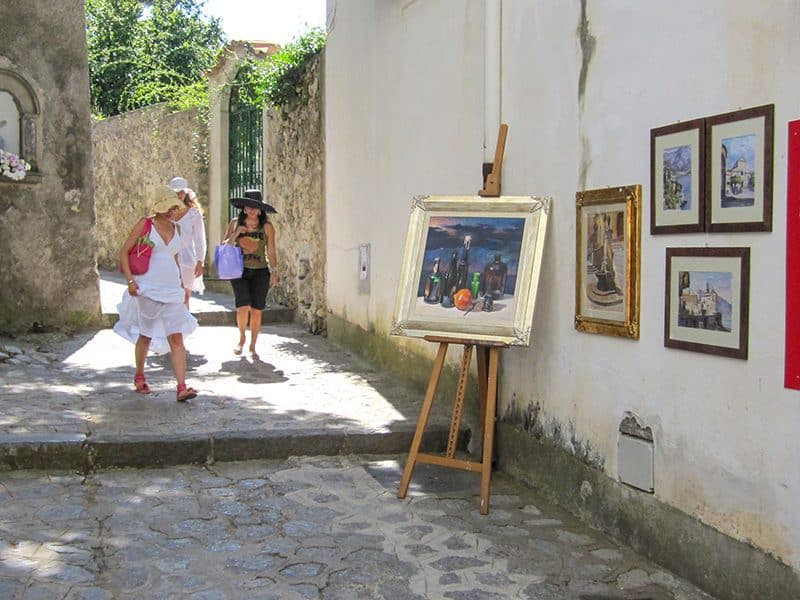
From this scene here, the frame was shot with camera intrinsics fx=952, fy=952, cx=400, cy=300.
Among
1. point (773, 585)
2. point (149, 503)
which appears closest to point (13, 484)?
point (149, 503)

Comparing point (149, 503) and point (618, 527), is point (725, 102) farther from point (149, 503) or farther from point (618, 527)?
point (149, 503)

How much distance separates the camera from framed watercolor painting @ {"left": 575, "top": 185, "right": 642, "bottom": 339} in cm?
402

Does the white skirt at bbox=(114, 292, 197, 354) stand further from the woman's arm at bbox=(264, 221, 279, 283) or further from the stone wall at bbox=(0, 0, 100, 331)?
the stone wall at bbox=(0, 0, 100, 331)

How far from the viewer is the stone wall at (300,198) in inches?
414

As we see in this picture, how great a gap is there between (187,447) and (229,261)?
3267 millimetres

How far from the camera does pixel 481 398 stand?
5195mm

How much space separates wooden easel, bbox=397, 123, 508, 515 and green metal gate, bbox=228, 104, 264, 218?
8282 mm

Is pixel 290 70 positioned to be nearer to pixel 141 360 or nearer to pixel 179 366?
pixel 141 360

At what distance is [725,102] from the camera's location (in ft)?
11.3

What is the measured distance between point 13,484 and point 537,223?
300cm

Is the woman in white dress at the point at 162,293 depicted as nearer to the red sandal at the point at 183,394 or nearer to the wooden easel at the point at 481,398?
the red sandal at the point at 183,394

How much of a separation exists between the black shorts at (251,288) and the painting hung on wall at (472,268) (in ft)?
13.0

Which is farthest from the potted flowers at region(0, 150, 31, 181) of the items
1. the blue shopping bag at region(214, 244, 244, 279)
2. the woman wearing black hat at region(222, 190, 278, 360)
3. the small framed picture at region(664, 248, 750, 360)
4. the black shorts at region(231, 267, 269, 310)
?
the small framed picture at region(664, 248, 750, 360)

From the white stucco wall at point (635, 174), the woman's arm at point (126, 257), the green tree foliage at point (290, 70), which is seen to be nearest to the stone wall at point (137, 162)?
the green tree foliage at point (290, 70)
